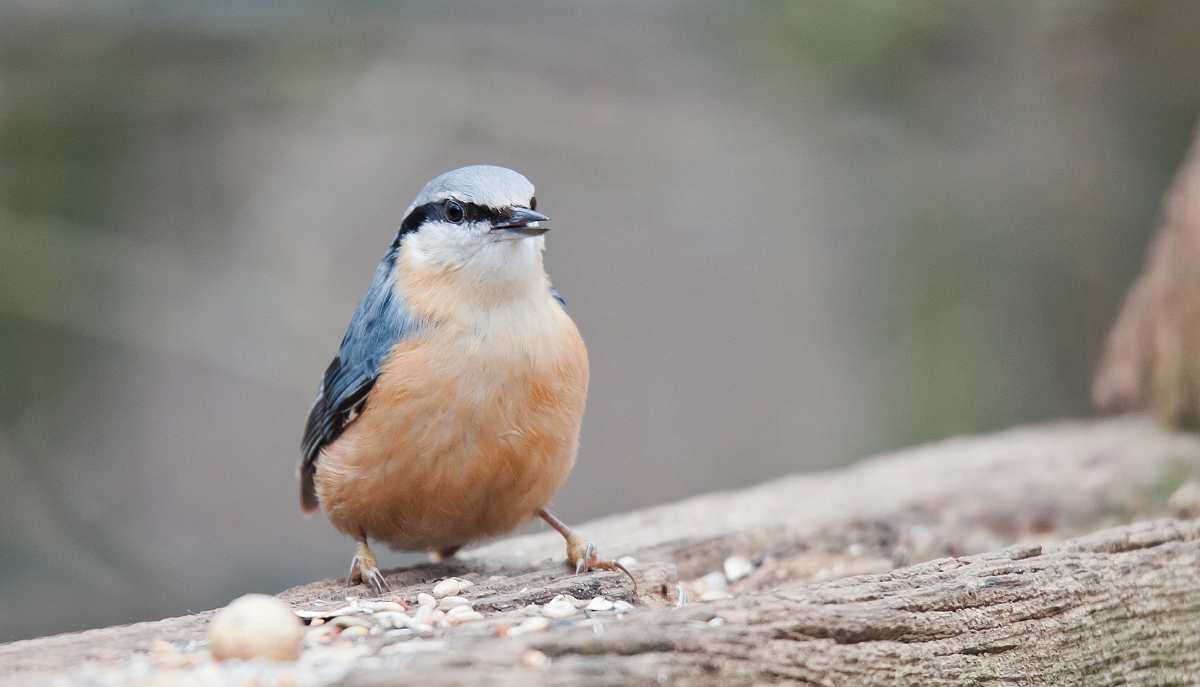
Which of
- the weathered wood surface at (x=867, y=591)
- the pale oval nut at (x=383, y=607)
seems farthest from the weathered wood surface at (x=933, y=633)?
the pale oval nut at (x=383, y=607)

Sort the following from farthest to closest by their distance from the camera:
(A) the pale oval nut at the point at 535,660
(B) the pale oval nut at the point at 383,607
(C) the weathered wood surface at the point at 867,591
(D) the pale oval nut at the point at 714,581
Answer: (D) the pale oval nut at the point at 714,581 → (B) the pale oval nut at the point at 383,607 → (C) the weathered wood surface at the point at 867,591 → (A) the pale oval nut at the point at 535,660

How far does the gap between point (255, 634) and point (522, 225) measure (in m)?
1.32

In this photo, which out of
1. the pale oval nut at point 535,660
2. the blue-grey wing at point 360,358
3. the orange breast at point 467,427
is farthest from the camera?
the blue-grey wing at point 360,358

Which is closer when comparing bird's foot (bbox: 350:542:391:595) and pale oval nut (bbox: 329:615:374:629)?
pale oval nut (bbox: 329:615:374:629)

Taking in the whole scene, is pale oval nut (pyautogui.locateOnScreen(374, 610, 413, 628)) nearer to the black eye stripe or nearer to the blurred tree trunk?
the black eye stripe

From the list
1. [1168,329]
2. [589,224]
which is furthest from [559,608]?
[589,224]

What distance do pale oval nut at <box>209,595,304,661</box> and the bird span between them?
2.84ft

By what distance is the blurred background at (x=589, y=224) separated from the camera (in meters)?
5.80

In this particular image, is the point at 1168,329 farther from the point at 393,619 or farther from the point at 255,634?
the point at 255,634

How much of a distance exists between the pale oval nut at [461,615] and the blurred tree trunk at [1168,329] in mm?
3428

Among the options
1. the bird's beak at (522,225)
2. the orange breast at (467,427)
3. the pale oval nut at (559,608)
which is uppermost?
the bird's beak at (522,225)

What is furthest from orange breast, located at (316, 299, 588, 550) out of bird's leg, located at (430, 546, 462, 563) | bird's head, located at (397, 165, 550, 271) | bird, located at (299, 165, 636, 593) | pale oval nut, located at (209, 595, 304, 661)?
pale oval nut, located at (209, 595, 304, 661)

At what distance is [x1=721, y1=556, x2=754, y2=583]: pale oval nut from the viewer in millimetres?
3197

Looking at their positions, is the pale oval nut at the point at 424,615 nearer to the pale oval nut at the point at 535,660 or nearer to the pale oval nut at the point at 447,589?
the pale oval nut at the point at 447,589
